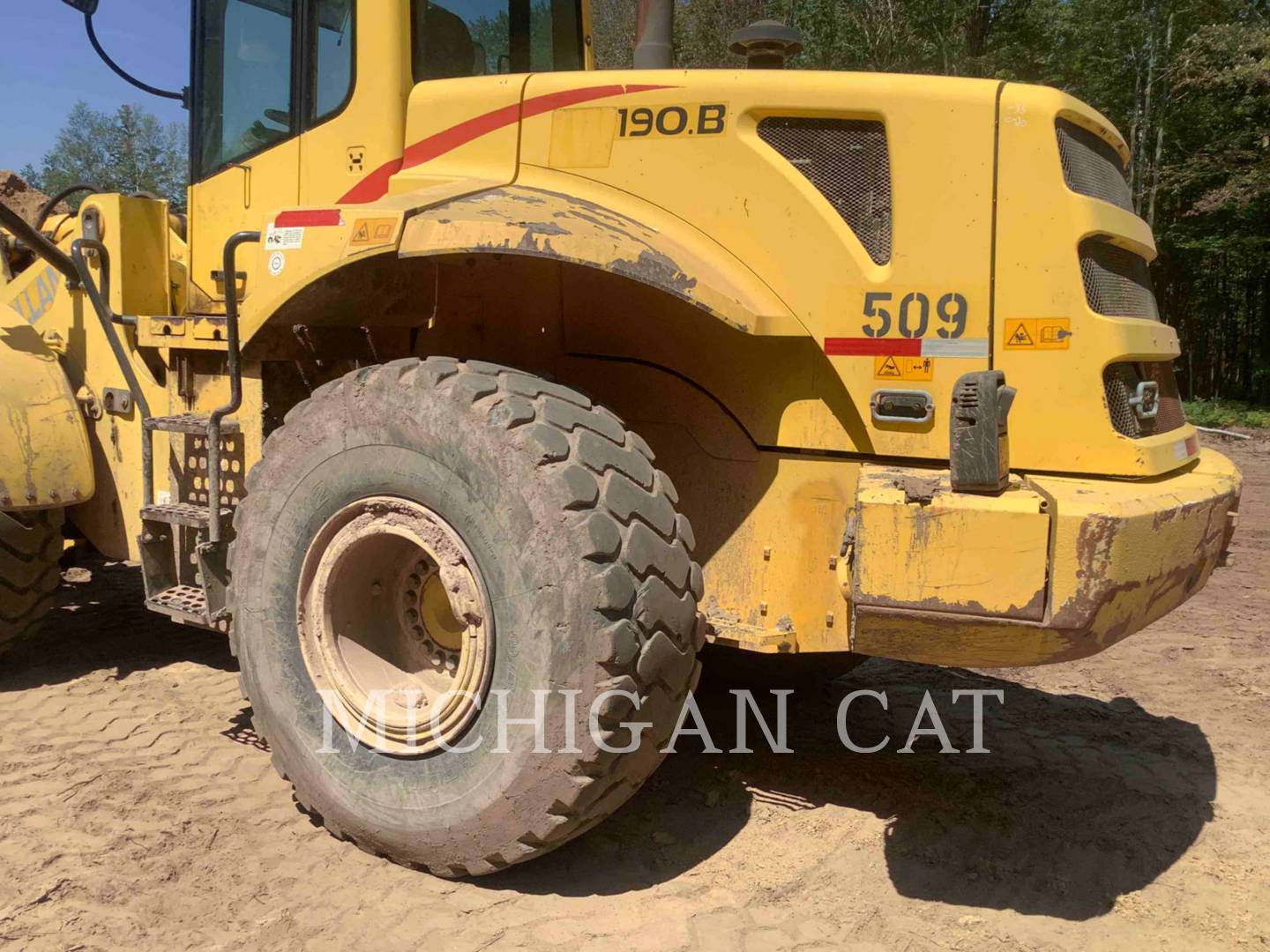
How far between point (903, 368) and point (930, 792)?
5.25 feet

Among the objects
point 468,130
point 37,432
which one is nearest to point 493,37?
point 468,130

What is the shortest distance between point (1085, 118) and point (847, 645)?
1663 millimetres

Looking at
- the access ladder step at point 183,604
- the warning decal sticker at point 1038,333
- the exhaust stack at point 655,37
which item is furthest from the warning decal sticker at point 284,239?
the warning decal sticker at point 1038,333

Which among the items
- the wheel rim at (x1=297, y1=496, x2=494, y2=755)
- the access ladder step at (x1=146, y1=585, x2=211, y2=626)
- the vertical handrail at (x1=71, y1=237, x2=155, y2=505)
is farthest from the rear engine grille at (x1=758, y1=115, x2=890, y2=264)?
the vertical handrail at (x1=71, y1=237, x2=155, y2=505)

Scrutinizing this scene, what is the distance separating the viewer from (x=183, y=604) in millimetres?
3906

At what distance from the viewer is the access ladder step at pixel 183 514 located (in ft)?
12.7

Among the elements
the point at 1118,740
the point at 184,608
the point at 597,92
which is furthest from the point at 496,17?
the point at 1118,740

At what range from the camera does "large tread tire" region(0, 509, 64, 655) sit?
14.5 feet

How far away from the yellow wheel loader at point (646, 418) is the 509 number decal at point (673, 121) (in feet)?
0.03

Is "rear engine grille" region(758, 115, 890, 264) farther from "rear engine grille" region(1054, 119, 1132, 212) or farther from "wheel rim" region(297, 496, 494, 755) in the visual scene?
"wheel rim" region(297, 496, 494, 755)

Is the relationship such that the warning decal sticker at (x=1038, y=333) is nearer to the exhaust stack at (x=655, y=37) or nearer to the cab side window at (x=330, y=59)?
the exhaust stack at (x=655, y=37)

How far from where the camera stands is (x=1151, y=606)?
2.83 metres

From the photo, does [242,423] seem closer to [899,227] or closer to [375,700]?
[375,700]

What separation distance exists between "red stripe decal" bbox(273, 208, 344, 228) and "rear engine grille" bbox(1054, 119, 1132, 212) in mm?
2113
